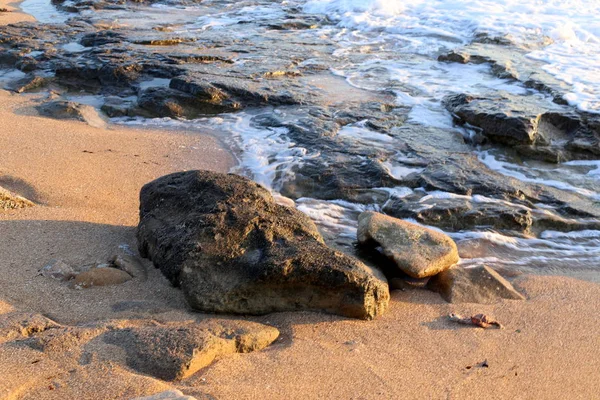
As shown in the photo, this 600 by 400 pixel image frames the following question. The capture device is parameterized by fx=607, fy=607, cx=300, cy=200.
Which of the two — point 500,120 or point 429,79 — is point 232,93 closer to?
point 429,79

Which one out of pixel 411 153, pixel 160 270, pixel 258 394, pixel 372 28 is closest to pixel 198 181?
pixel 160 270

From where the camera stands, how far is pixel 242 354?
261 centimetres

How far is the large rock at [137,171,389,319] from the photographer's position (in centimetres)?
294

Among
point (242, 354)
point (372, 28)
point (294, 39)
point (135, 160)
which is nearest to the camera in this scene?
point (242, 354)

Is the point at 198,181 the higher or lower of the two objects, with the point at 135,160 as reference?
higher

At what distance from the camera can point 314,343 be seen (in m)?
2.75

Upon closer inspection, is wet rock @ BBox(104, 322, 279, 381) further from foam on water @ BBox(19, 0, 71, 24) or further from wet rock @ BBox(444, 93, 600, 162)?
foam on water @ BBox(19, 0, 71, 24)

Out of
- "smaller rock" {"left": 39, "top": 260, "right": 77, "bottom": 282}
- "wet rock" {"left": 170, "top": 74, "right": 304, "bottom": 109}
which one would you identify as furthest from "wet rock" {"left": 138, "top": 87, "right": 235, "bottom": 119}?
"smaller rock" {"left": 39, "top": 260, "right": 77, "bottom": 282}

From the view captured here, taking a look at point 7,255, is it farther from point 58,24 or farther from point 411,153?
point 58,24

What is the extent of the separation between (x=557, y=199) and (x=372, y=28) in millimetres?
7177

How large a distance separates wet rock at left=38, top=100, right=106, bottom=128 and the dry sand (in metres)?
2.03

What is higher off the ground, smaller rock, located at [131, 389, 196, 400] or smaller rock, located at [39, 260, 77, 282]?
smaller rock, located at [131, 389, 196, 400]

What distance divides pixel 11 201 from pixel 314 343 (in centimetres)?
220

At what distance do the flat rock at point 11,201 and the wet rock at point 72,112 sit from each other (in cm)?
222
